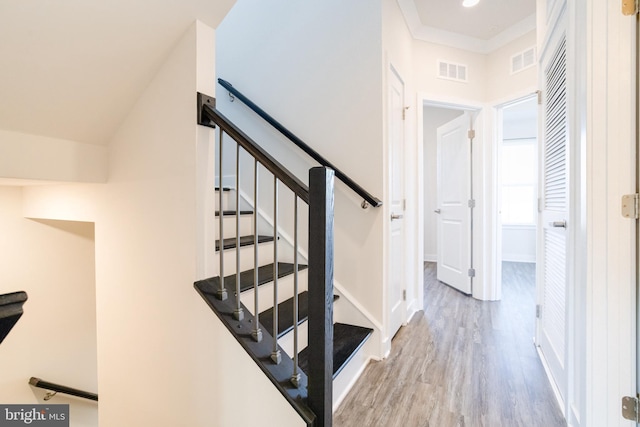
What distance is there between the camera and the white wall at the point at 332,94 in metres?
2.13

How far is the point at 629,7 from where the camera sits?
112cm

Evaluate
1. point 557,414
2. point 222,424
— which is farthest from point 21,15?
point 557,414

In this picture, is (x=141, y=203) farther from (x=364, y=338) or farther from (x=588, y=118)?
(x=588, y=118)

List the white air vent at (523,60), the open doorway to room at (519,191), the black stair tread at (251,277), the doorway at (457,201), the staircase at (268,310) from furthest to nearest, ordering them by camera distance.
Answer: the open doorway to room at (519,191) < the doorway at (457,201) < the white air vent at (523,60) < the black stair tread at (251,277) < the staircase at (268,310)

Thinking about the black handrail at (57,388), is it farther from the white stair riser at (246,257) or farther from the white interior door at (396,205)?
the white interior door at (396,205)

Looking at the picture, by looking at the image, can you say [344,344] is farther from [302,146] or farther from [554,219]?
[554,219]

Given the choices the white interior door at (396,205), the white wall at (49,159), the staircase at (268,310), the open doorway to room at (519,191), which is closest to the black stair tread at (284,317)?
the staircase at (268,310)

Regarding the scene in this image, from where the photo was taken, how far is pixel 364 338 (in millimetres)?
1979

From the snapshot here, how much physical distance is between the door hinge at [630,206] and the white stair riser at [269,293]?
1.58 metres

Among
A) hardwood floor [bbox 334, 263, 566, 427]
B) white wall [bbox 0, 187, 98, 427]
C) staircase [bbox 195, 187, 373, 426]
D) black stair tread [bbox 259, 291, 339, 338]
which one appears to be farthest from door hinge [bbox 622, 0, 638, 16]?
white wall [bbox 0, 187, 98, 427]

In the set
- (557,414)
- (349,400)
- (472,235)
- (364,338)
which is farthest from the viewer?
(472,235)

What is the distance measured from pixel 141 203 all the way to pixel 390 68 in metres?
1.95

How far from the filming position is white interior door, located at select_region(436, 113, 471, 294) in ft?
11.5

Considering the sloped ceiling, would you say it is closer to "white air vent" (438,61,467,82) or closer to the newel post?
the newel post
